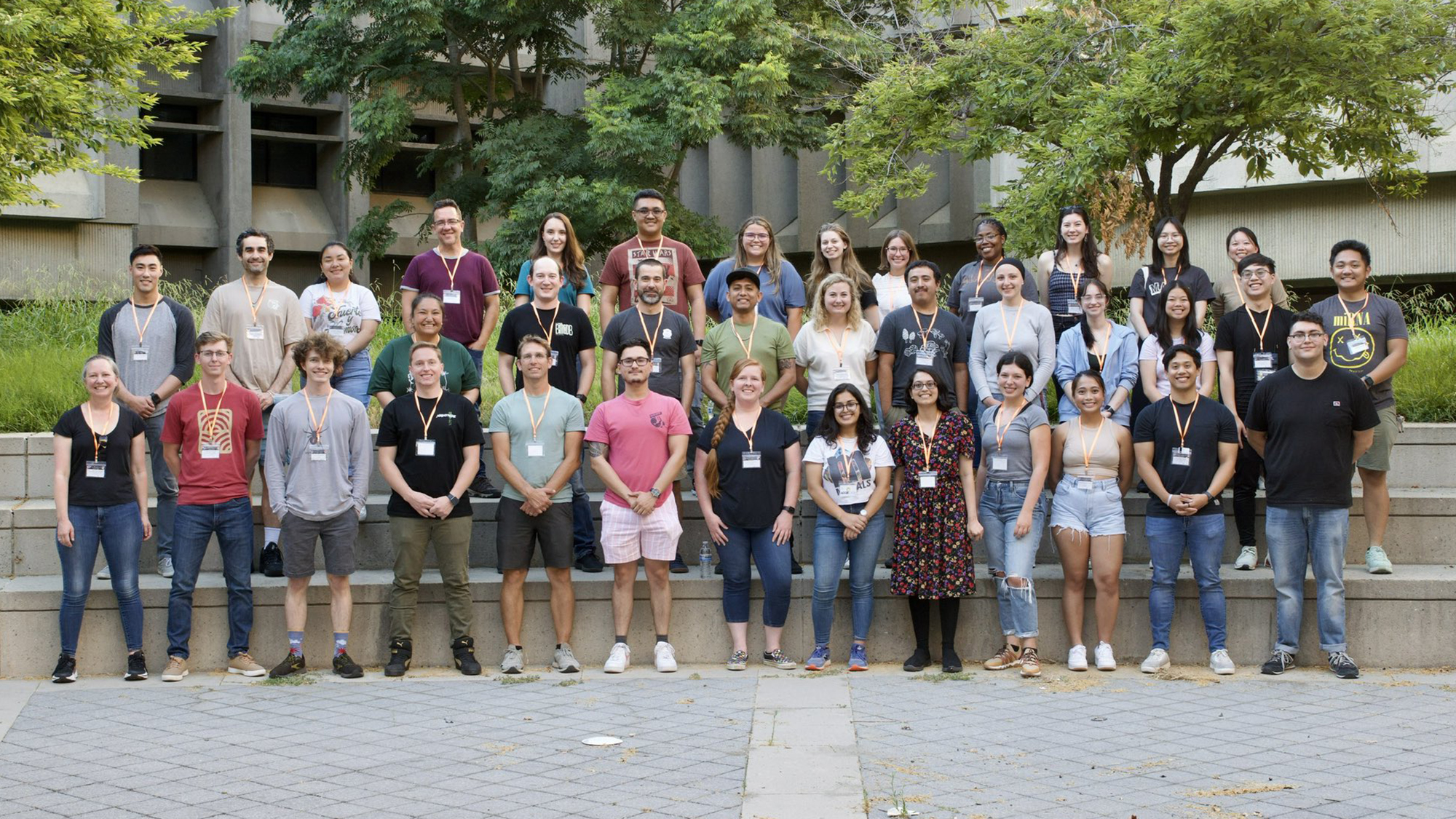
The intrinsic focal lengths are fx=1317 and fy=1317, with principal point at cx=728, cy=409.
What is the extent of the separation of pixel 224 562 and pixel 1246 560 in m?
6.63

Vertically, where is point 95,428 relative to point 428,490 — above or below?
above

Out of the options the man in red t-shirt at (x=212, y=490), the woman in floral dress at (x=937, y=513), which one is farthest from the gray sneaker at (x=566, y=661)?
the woman in floral dress at (x=937, y=513)

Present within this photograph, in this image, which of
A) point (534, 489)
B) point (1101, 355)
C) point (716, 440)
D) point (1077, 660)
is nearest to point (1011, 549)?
point (1077, 660)

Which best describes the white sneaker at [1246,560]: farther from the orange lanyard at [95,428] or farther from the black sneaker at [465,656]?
the orange lanyard at [95,428]

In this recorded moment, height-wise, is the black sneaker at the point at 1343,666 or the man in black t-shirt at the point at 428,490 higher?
the man in black t-shirt at the point at 428,490

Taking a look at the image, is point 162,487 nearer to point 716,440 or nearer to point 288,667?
point 288,667

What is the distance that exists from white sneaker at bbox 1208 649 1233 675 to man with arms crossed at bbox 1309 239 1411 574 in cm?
135

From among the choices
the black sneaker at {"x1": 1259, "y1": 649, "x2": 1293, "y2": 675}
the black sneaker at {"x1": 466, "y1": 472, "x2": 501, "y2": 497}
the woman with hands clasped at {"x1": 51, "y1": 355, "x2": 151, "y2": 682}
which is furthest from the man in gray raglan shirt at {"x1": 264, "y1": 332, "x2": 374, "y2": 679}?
the black sneaker at {"x1": 1259, "y1": 649, "x2": 1293, "y2": 675}

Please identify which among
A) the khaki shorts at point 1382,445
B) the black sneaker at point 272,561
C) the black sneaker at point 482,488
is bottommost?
the black sneaker at point 272,561

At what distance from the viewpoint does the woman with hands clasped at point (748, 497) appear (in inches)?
324

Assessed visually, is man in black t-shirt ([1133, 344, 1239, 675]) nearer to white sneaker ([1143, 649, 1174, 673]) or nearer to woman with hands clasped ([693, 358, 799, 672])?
white sneaker ([1143, 649, 1174, 673])

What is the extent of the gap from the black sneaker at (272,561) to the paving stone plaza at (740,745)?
0.86 metres

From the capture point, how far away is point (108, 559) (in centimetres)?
814

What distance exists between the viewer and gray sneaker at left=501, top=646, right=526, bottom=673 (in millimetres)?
8258
